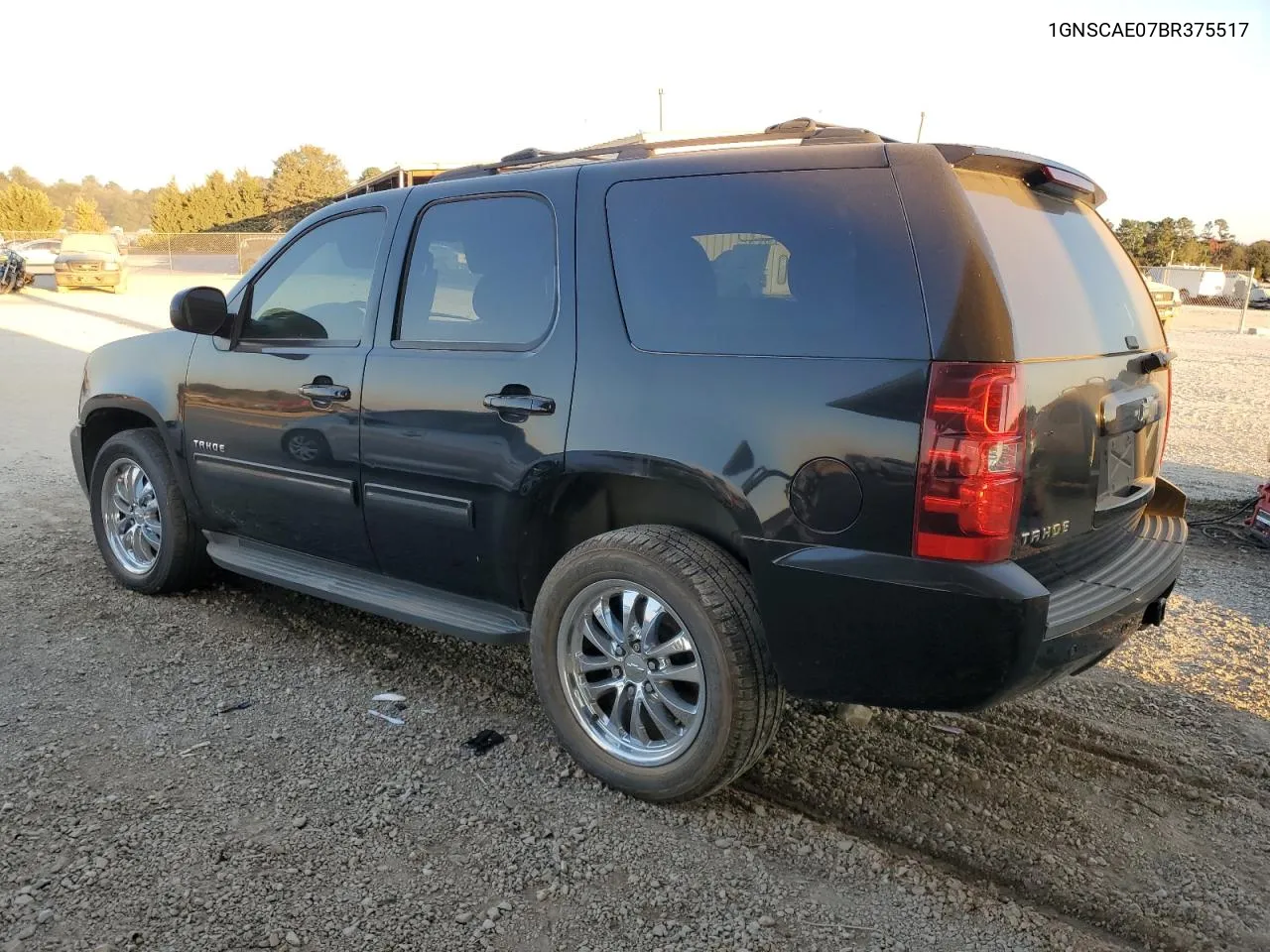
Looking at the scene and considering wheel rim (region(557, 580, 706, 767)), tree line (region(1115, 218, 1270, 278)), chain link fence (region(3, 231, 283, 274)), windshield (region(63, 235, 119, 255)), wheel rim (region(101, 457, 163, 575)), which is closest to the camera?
wheel rim (region(557, 580, 706, 767))

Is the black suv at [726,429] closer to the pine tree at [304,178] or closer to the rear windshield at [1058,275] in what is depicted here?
the rear windshield at [1058,275]

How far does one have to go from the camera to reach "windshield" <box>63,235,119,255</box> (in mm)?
29891

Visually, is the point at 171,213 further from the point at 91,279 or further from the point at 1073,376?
the point at 1073,376

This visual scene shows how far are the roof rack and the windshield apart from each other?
30907mm

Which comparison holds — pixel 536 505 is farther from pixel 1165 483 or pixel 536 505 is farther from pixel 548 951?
pixel 1165 483

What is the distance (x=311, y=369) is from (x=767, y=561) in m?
2.09

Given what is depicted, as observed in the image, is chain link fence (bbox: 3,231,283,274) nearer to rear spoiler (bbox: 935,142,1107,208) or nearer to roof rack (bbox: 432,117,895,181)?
roof rack (bbox: 432,117,895,181)

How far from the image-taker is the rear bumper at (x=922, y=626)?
246 centimetres

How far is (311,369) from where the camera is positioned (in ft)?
12.5

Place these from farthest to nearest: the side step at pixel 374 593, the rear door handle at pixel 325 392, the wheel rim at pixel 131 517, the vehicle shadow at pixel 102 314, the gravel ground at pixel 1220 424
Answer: the vehicle shadow at pixel 102 314, the gravel ground at pixel 1220 424, the wheel rim at pixel 131 517, the rear door handle at pixel 325 392, the side step at pixel 374 593

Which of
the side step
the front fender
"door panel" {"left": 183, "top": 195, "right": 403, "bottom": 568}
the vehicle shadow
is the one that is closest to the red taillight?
the side step

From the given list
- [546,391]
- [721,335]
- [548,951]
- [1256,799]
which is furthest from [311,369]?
[1256,799]

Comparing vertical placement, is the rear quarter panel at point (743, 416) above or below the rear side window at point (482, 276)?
below

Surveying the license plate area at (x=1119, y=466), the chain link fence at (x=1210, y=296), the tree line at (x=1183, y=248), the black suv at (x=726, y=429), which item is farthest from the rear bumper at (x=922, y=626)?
the tree line at (x=1183, y=248)
